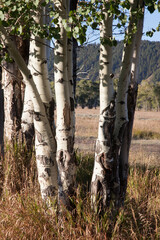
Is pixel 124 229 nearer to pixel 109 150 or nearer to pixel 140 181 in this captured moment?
pixel 109 150

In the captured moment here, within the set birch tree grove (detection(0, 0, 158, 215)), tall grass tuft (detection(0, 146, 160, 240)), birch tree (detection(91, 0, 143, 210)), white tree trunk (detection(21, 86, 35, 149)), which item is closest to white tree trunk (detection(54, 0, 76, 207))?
birch tree grove (detection(0, 0, 158, 215))

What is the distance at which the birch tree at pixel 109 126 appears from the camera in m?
2.86

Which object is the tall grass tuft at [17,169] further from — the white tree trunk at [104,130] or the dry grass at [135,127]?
the dry grass at [135,127]

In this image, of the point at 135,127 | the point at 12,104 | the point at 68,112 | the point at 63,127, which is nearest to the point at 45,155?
the point at 63,127

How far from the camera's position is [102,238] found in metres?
2.65

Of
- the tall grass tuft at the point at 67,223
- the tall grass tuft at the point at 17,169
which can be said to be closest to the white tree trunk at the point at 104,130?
the tall grass tuft at the point at 67,223

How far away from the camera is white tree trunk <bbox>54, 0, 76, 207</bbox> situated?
2877 mm

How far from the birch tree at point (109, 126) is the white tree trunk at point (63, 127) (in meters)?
0.32

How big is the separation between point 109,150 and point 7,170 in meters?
1.76

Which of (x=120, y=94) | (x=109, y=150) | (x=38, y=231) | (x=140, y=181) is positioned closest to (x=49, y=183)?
(x=38, y=231)

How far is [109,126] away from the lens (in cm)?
296

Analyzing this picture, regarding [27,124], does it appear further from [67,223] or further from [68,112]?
[67,223]

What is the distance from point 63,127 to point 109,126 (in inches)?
21.6

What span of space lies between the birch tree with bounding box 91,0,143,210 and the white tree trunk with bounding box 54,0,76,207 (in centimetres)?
32
